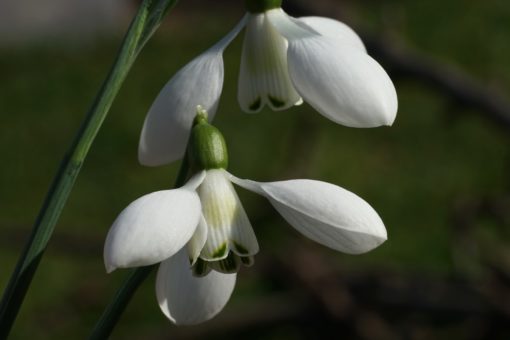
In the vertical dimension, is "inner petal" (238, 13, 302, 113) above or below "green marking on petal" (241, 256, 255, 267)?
above

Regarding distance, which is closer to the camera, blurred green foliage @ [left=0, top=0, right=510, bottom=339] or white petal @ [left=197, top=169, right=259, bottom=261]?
white petal @ [left=197, top=169, right=259, bottom=261]

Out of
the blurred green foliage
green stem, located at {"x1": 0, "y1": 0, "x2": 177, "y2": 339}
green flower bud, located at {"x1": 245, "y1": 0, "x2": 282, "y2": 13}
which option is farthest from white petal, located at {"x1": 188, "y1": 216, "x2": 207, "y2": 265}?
the blurred green foliage

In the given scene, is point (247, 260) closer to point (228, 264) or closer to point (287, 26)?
point (228, 264)

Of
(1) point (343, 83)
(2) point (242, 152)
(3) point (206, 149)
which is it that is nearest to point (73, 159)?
(3) point (206, 149)

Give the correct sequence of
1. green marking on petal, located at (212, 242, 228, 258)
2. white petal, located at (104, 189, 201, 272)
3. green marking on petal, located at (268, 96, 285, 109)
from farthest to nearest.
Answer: green marking on petal, located at (268, 96, 285, 109) → green marking on petal, located at (212, 242, 228, 258) → white petal, located at (104, 189, 201, 272)

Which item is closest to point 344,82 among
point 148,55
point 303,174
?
point 303,174

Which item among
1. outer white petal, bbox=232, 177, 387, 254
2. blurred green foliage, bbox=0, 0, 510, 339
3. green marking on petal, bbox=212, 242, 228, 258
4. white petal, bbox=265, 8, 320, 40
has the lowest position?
blurred green foliage, bbox=0, 0, 510, 339

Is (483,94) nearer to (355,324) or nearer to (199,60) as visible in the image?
(355,324)

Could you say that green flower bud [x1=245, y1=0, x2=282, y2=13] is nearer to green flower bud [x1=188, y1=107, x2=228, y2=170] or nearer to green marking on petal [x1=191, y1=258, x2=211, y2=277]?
green flower bud [x1=188, y1=107, x2=228, y2=170]
